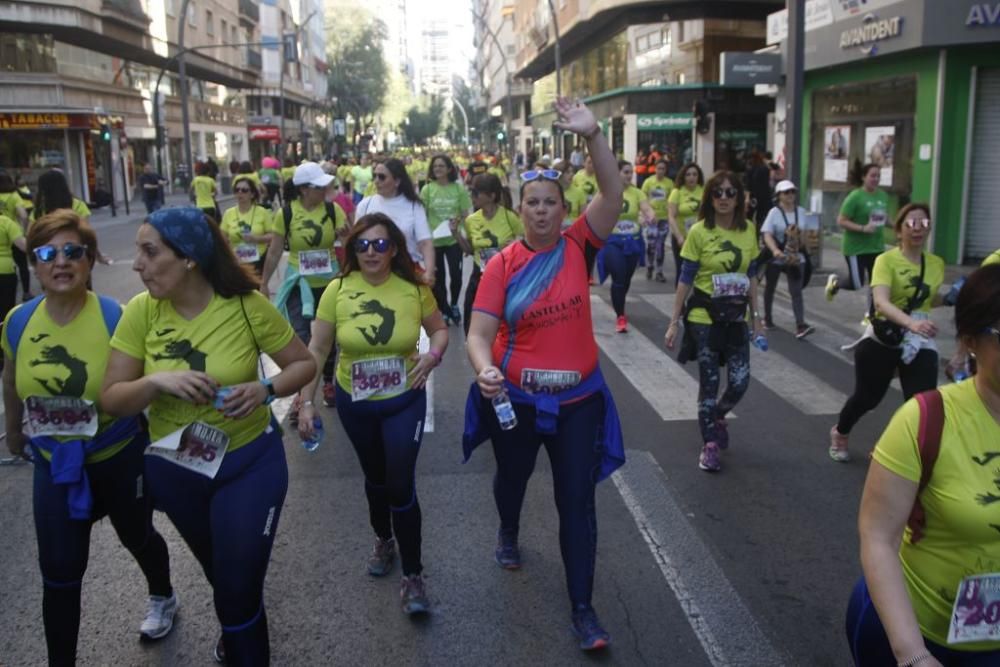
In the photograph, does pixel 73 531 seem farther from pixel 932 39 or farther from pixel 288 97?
pixel 288 97

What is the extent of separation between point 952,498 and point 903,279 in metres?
3.64

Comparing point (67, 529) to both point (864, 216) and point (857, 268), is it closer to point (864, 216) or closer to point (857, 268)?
point (864, 216)

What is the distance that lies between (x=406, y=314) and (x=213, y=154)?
5284cm

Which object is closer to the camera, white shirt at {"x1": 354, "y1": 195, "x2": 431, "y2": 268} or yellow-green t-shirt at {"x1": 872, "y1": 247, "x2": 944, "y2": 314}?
yellow-green t-shirt at {"x1": 872, "y1": 247, "x2": 944, "y2": 314}

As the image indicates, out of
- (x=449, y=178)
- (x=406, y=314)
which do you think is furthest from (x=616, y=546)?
(x=449, y=178)

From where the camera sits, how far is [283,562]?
15.9 feet

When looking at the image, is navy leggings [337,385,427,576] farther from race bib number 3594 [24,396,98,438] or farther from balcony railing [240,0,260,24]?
balcony railing [240,0,260,24]

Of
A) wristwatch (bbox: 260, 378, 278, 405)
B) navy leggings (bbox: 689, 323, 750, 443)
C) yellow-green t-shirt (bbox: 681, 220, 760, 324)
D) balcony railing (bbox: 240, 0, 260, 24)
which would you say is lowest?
navy leggings (bbox: 689, 323, 750, 443)

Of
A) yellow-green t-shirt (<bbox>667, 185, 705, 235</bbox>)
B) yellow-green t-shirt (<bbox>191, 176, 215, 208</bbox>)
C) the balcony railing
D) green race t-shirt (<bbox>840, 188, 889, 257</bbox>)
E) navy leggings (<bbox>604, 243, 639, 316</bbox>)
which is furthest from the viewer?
the balcony railing

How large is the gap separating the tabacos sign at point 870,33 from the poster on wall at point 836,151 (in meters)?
1.86

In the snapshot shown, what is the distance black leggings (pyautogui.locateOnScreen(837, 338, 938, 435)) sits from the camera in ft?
18.8

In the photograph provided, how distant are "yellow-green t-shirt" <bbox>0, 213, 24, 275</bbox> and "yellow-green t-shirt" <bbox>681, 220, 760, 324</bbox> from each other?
6.84m

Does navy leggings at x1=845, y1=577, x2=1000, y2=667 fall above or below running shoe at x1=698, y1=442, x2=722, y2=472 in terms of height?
above

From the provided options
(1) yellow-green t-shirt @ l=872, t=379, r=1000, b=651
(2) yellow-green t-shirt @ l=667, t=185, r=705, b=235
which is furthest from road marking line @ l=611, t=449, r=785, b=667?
(2) yellow-green t-shirt @ l=667, t=185, r=705, b=235
